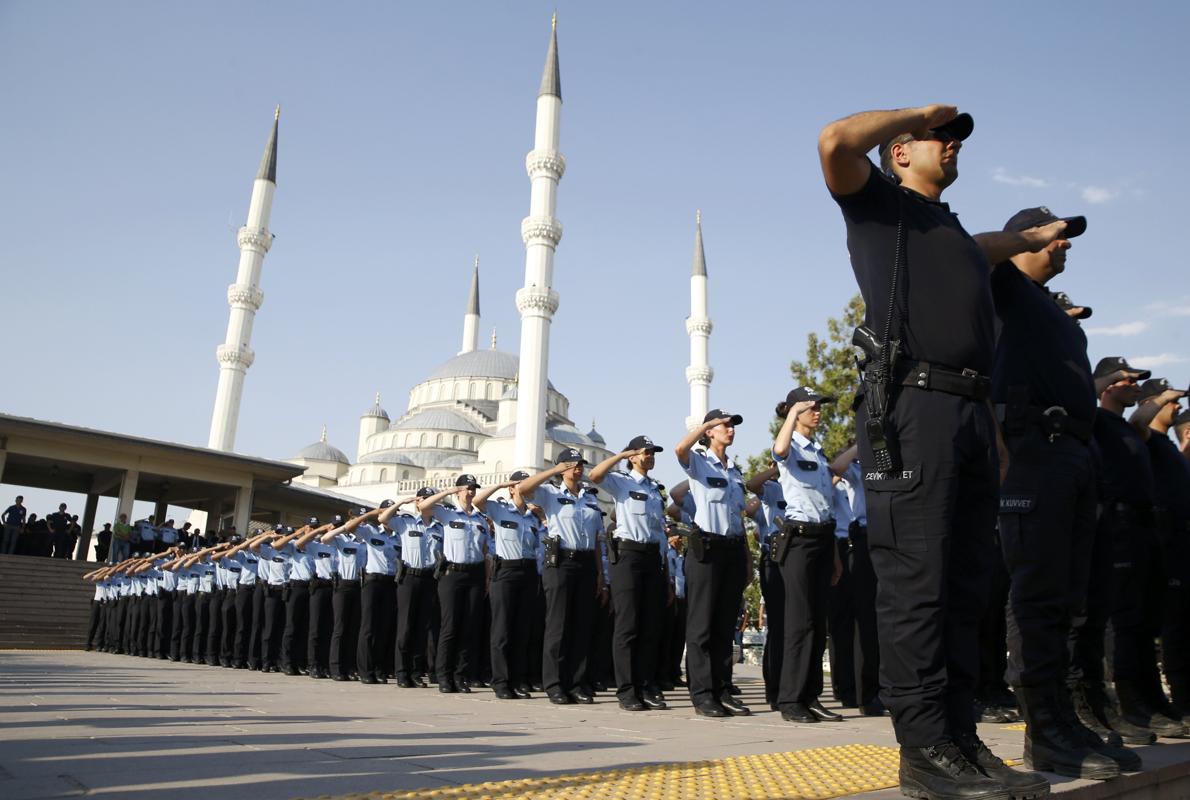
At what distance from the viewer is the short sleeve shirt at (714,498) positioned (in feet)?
19.5

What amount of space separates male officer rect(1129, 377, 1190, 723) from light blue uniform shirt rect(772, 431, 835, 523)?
1.79 meters

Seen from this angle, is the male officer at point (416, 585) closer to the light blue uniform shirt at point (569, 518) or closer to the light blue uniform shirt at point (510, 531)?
the light blue uniform shirt at point (510, 531)

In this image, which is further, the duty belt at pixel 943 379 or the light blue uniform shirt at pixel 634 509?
the light blue uniform shirt at pixel 634 509

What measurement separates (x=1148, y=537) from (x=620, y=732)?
2.91 metres

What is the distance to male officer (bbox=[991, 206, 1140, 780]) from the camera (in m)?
3.14

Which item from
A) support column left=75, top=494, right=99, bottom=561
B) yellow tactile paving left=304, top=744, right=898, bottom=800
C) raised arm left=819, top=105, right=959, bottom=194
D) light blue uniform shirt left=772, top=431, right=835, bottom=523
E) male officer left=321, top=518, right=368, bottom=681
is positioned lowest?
yellow tactile paving left=304, top=744, right=898, bottom=800

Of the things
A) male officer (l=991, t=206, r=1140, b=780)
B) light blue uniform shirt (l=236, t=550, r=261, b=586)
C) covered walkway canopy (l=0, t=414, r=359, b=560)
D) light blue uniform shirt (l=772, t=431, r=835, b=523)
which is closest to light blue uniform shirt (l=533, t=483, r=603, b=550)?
light blue uniform shirt (l=772, t=431, r=835, b=523)

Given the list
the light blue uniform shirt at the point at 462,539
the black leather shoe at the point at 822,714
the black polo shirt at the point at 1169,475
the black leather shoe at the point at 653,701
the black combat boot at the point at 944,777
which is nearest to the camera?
the black combat boot at the point at 944,777

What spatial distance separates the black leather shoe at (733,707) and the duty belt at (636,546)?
1.12m

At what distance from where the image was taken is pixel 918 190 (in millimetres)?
2959

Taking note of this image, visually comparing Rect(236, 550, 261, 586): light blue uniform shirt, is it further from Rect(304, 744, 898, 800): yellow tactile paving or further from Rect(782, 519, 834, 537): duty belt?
Rect(304, 744, 898, 800): yellow tactile paving


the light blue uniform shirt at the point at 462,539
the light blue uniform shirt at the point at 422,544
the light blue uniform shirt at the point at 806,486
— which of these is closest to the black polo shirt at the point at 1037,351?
the light blue uniform shirt at the point at 806,486

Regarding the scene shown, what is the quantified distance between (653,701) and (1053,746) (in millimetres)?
3848

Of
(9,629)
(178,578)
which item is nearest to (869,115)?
(178,578)
